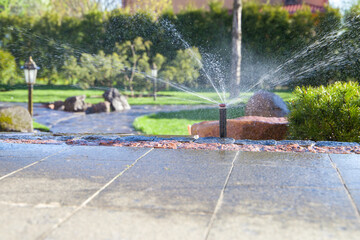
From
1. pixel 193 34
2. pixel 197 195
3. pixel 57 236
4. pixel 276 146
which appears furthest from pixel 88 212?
pixel 193 34

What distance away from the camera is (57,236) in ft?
5.82

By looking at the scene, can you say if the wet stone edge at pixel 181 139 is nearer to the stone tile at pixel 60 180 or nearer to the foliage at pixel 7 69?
the stone tile at pixel 60 180

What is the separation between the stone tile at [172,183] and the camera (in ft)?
7.18

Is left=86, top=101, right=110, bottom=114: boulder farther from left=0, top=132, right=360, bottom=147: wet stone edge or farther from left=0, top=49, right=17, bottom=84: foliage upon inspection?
left=0, top=49, right=17, bottom=84: foliage

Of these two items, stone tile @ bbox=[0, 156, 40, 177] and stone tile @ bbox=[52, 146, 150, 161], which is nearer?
stone tile @ bbox=[0, 156, 40, 177]

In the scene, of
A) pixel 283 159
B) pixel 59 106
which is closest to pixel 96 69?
pixel 59 106

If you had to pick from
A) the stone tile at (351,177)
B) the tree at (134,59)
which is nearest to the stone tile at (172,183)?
the stone tile at (351,177)

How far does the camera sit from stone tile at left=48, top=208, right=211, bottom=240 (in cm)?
178

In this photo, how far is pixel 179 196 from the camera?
2295 mm

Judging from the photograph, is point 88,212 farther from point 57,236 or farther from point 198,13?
point 198,13

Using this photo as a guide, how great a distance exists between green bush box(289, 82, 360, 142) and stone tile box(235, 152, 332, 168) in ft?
4.56

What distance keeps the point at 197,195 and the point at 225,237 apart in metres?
0.56

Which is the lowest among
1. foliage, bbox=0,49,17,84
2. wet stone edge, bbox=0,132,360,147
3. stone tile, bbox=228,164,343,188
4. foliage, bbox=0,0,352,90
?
stone tile, bbox=228,164,343,188

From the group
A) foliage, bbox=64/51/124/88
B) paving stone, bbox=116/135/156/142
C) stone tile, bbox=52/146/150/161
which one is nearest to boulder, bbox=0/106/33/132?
paving stone, bbox=116/135/156/142
